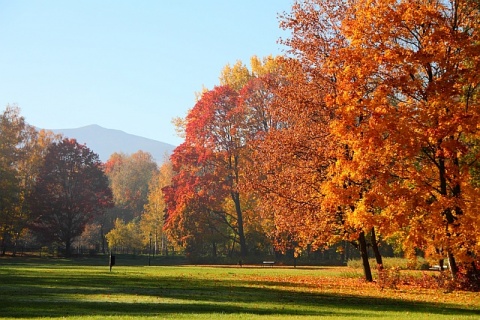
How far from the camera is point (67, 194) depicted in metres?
85.9

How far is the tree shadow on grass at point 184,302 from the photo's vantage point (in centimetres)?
1914

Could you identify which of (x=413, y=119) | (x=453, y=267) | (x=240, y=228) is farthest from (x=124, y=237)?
(x=413, y=119)

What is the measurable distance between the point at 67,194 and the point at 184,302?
67419 mm

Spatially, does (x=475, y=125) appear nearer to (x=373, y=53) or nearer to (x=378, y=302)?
(x=373, y=53)

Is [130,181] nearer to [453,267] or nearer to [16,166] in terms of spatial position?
[16,166]

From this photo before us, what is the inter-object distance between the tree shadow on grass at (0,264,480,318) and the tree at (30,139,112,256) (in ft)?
175

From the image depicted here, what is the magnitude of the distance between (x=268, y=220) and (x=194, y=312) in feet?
161

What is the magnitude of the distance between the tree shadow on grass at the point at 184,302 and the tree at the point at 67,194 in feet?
175

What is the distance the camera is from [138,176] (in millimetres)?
135500

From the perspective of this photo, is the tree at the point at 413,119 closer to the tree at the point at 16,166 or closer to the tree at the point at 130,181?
the tree at the point at 16,166

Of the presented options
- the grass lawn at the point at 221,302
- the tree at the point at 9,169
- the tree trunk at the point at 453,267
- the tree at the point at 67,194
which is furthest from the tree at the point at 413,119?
the tree at the point at 67,194

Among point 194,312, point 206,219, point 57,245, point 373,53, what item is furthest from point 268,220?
point 194,312

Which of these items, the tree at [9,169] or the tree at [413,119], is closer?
the tree at [413,119]

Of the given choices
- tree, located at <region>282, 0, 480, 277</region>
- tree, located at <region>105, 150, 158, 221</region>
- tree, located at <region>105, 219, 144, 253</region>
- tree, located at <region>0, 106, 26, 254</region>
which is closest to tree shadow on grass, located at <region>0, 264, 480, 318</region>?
tree, located at <region>282, 0, 480, 277</region>
